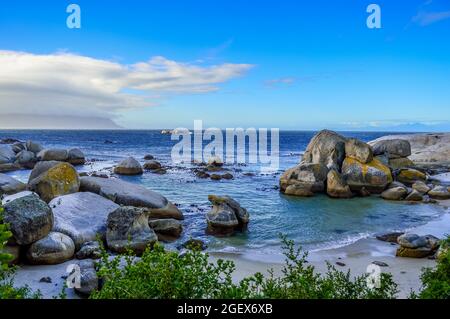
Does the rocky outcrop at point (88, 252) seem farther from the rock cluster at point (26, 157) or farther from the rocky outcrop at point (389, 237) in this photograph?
the rock cluster at point (26, 157)

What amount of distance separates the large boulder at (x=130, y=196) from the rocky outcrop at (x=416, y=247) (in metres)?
10.9

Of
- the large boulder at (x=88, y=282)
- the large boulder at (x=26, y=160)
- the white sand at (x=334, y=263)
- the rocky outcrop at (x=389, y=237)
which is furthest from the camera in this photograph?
the large boulder at (x=26, y=160)

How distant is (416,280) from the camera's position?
11344mm

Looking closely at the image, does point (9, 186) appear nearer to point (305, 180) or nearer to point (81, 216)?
point (81, 216)

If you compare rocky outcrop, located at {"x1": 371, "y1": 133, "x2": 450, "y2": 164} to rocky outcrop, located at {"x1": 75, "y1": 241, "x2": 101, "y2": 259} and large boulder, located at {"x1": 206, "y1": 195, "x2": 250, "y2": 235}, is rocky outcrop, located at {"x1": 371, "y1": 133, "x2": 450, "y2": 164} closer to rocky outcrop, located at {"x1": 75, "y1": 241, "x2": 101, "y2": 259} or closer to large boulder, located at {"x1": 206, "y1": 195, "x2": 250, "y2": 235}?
large boulder, located at {"x1": 206, "y1": 195, "x2": 250, "y2": 235}

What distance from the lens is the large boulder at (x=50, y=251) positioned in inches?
469

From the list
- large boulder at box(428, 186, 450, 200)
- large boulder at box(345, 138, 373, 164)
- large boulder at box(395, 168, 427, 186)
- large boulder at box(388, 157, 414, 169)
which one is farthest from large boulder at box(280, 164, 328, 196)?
large boulder at box(388, 157, 414, 169)

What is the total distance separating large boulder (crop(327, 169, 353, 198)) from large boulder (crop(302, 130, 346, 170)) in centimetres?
247

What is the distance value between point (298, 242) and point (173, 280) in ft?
41.3

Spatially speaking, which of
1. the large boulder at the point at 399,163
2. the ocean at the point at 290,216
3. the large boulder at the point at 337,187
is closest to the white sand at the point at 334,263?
the ocean at the point at 290,216

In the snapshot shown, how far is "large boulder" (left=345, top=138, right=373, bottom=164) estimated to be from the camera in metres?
29.4

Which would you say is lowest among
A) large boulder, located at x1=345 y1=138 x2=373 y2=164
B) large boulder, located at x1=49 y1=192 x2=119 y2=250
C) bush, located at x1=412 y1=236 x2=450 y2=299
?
large boulder, located at x1=49 y1=192 x2=119 y2=250

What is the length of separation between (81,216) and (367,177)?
Answer: 21.5 metres
